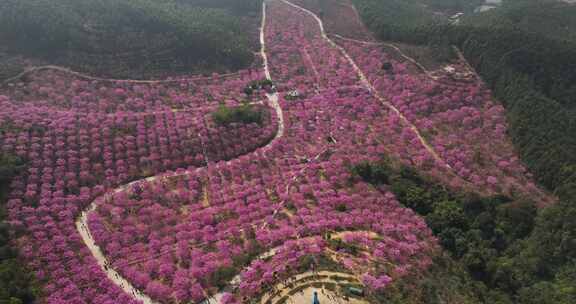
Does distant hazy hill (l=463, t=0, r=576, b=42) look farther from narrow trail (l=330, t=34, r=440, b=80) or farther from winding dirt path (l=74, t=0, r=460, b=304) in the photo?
winding dirt path (l=74, t=0, r=460, b=304)

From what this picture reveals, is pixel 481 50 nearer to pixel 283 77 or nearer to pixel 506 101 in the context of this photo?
pixel 506 101

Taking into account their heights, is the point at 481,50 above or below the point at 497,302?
above

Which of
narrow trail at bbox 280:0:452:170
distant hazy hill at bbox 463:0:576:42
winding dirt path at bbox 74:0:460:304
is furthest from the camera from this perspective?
distant hazy hill at bbox 463:0:576:42

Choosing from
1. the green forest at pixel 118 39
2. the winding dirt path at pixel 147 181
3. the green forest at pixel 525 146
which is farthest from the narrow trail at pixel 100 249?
the green forest at pixel 118 39

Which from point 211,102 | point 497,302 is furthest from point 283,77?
point 497,302

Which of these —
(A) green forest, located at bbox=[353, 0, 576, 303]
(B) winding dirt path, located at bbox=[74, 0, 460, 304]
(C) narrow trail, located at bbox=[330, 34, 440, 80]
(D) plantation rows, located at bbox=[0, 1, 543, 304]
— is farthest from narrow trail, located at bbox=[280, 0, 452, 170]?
(A) green forest, located at bbox=[353, 0, 576, 303]

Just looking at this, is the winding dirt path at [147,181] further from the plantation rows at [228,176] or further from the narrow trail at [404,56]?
the narrow trail at [404,56]
